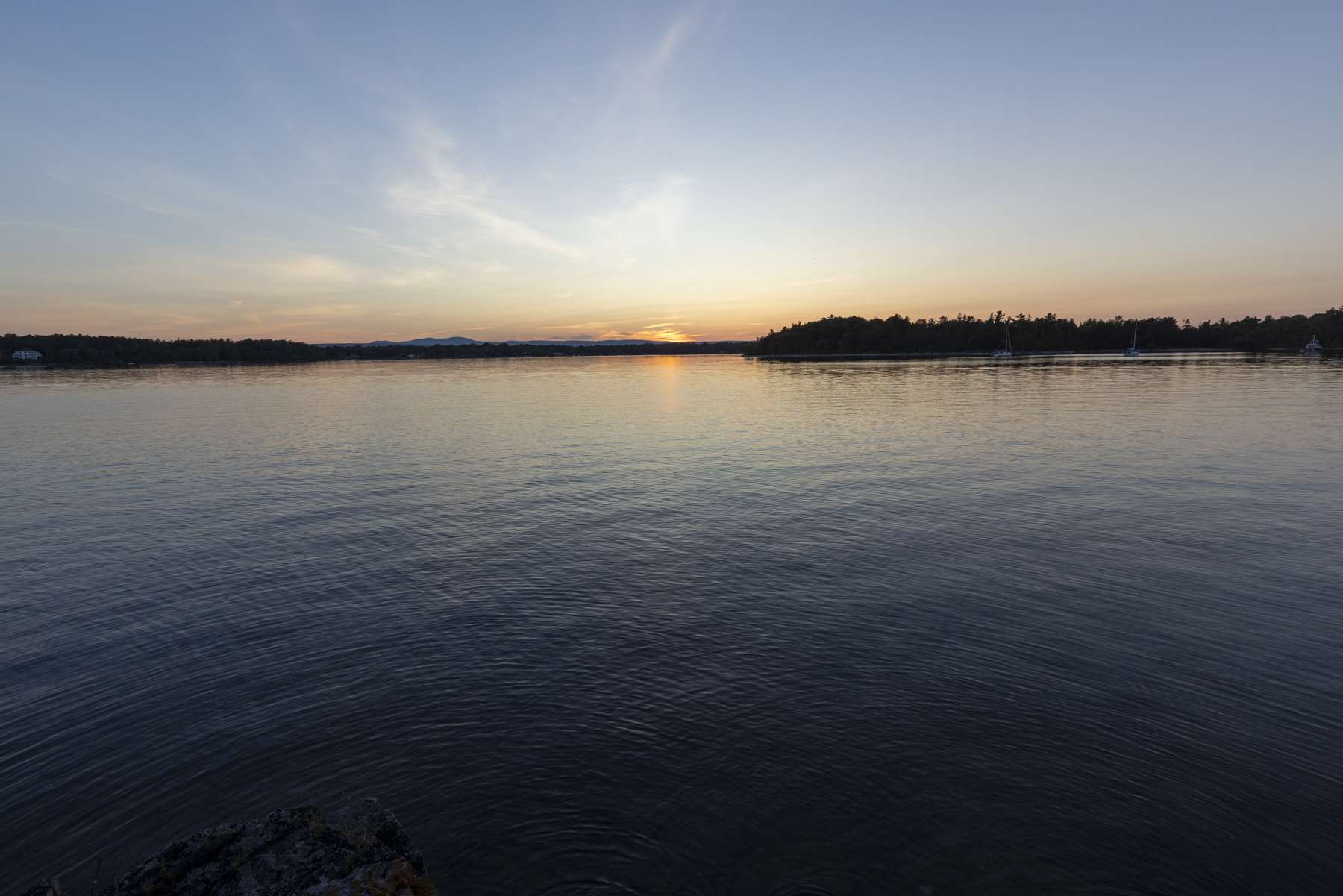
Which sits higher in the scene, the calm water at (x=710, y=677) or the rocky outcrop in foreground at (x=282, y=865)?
the rocky outcrop in foreground at (x=282, y=865)

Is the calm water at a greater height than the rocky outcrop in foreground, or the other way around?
the rocky outcrop in foreground

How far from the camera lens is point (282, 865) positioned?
7.83 m

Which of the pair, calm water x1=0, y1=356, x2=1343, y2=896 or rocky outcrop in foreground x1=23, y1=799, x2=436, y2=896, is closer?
rocky outcrop in foreground x1=23, y1=799, x2=436, y2=896

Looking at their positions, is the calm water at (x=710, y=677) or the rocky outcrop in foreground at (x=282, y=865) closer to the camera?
the rocky outcrop in foreground at (x=282, y=865)

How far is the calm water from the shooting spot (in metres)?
10.7

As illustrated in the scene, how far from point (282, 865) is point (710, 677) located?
978cm

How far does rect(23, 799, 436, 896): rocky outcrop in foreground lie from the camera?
7555 millimetres

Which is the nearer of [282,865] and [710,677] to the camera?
[282,865]

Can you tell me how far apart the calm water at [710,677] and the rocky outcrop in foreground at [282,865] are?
2.61 meters

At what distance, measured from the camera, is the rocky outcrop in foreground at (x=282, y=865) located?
755 centimetres

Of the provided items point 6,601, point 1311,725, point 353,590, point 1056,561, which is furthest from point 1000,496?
point 6,601

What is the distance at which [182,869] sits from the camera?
26.1 feet

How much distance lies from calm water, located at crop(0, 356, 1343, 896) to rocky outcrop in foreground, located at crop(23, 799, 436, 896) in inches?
103

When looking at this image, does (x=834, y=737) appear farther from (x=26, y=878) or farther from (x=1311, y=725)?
(x=26, y=878)
